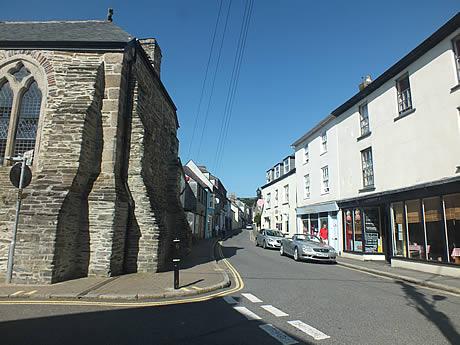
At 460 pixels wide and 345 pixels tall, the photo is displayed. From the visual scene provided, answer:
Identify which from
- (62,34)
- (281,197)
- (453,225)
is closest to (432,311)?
(453,225)

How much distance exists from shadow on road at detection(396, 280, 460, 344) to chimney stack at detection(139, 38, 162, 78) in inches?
558

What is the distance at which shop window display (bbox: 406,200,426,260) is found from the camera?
13109 millimetres

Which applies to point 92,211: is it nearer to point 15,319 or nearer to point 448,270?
point 15,319

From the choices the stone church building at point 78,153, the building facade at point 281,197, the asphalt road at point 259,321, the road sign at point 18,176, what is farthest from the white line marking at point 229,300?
the building facade at point 281,197

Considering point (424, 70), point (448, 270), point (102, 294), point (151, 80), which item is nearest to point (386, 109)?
point (424, 70)

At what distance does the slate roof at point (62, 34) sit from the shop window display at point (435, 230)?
13.0m

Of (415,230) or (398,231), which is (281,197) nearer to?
(398,231)

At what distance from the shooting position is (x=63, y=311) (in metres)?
6.25

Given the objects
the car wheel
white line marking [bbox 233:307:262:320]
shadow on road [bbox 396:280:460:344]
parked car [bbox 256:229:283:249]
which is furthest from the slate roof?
parked car [bbox 256:229:283:249]

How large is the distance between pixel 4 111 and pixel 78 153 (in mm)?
3982

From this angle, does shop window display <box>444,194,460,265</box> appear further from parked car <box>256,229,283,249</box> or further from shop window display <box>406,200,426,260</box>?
parked car <box>256,229,283,249</box>

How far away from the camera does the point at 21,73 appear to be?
11578 mm

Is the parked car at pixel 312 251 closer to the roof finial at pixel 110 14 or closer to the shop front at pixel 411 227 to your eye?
the shop front at pixel 411 227

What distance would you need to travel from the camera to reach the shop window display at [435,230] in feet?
39.4
